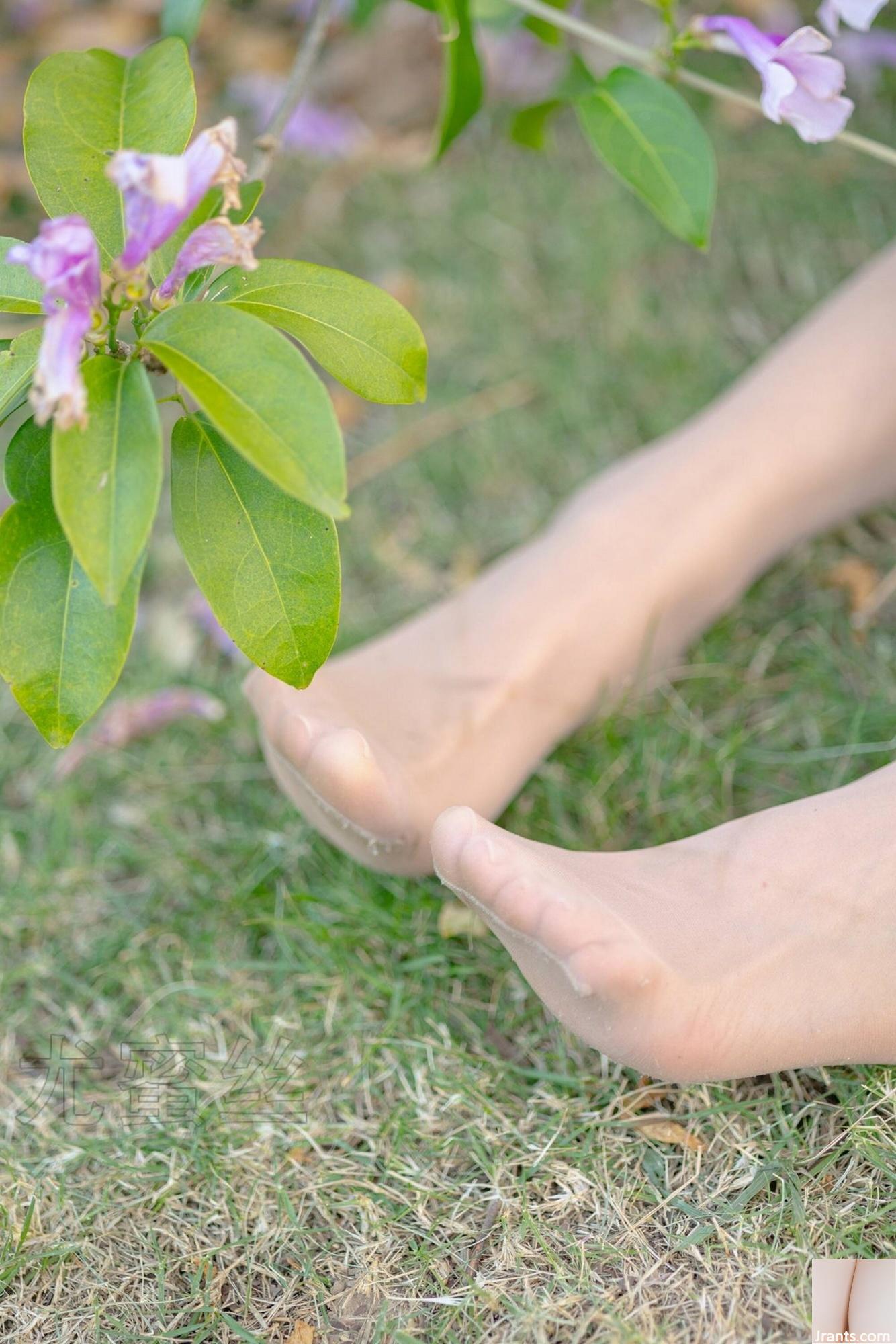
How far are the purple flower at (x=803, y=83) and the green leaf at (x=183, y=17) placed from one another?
49 cm

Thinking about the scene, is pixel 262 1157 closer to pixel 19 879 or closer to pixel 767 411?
pixel 19 879

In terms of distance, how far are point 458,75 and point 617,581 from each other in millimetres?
497

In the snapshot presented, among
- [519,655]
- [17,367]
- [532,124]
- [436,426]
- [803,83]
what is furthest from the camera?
[436,426]

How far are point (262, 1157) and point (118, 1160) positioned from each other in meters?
0.11

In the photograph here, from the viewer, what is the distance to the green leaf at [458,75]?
1064 mm

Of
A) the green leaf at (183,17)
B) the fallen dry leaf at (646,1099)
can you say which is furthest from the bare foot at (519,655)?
the green leaf at (183,17)

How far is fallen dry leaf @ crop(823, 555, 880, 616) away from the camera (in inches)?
50.8

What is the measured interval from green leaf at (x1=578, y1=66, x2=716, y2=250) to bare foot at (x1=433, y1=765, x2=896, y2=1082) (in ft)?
1.57

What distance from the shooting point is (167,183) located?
2.15ft

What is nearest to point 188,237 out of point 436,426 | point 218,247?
point 218,247

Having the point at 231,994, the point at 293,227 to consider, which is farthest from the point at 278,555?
the point at 293,227

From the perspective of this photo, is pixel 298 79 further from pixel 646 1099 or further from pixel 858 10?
pixel 646 1099

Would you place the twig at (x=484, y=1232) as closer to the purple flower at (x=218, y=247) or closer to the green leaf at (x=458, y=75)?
the purple flower at (x=218, y=247)

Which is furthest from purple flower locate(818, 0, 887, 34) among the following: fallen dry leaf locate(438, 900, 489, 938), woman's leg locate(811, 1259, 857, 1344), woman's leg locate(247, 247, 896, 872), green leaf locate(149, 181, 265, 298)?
woman's leg locate(811, 1259, 857, 1344)
